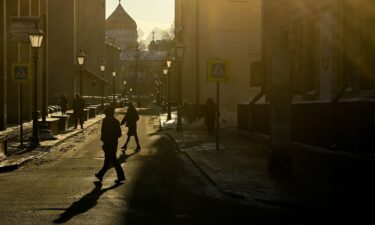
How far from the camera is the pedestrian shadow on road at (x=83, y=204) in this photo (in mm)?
9680

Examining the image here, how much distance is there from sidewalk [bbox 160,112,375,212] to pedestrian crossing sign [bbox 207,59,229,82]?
2.24 m

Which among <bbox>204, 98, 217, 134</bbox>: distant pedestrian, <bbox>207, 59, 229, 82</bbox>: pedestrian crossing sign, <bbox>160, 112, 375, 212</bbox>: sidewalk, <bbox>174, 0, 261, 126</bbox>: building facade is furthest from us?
<bbox>174, 0, 261, 126</bbox>: building facade

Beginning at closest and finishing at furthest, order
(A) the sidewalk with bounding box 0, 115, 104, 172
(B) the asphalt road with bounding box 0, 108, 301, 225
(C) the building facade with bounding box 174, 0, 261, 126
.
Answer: (B) the asphalt road with bounding box 0, 108, 301, 225 → (A) the sidewalk with bounding box 0, 115, 104, 172 → (C) the building facade with bounding box 174, 0, 261, 126

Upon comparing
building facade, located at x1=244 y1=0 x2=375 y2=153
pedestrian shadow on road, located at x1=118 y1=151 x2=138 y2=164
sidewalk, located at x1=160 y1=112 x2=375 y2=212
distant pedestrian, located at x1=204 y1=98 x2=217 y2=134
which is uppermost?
building facade, located at x1=244 y1=0 x2=375 y2=153

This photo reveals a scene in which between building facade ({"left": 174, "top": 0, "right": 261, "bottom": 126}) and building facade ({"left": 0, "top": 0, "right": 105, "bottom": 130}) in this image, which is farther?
building facade ({"left": 174, "top": 0, "right": 261, "bottom": 126})

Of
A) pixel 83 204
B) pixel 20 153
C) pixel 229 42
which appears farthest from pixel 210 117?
pixel 83 204

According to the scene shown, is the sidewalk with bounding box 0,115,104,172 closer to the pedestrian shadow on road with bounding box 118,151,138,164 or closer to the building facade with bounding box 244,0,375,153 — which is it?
the pedestrian shadow on road with bounding box 118,151,138,164

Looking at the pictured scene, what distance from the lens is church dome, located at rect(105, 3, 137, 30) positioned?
168m

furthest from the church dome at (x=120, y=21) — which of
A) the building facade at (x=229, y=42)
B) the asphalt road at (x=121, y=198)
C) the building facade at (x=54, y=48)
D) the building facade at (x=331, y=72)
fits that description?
the asphalt road at (x=121, y=198)

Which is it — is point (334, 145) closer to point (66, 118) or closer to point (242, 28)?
point (66, 118)

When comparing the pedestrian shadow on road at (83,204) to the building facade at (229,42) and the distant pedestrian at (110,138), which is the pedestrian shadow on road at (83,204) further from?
the building facade at (229,42)

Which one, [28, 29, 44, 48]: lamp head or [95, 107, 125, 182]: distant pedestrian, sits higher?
[28, 29, 44, 48]: lamp head

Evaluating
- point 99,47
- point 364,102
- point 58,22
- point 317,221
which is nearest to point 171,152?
point 364,102

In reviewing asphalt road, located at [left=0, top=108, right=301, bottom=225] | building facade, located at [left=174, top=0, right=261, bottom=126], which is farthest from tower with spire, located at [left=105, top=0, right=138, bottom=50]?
asphalt road, located at [left=0, top=108, right=301, bottom=225]
